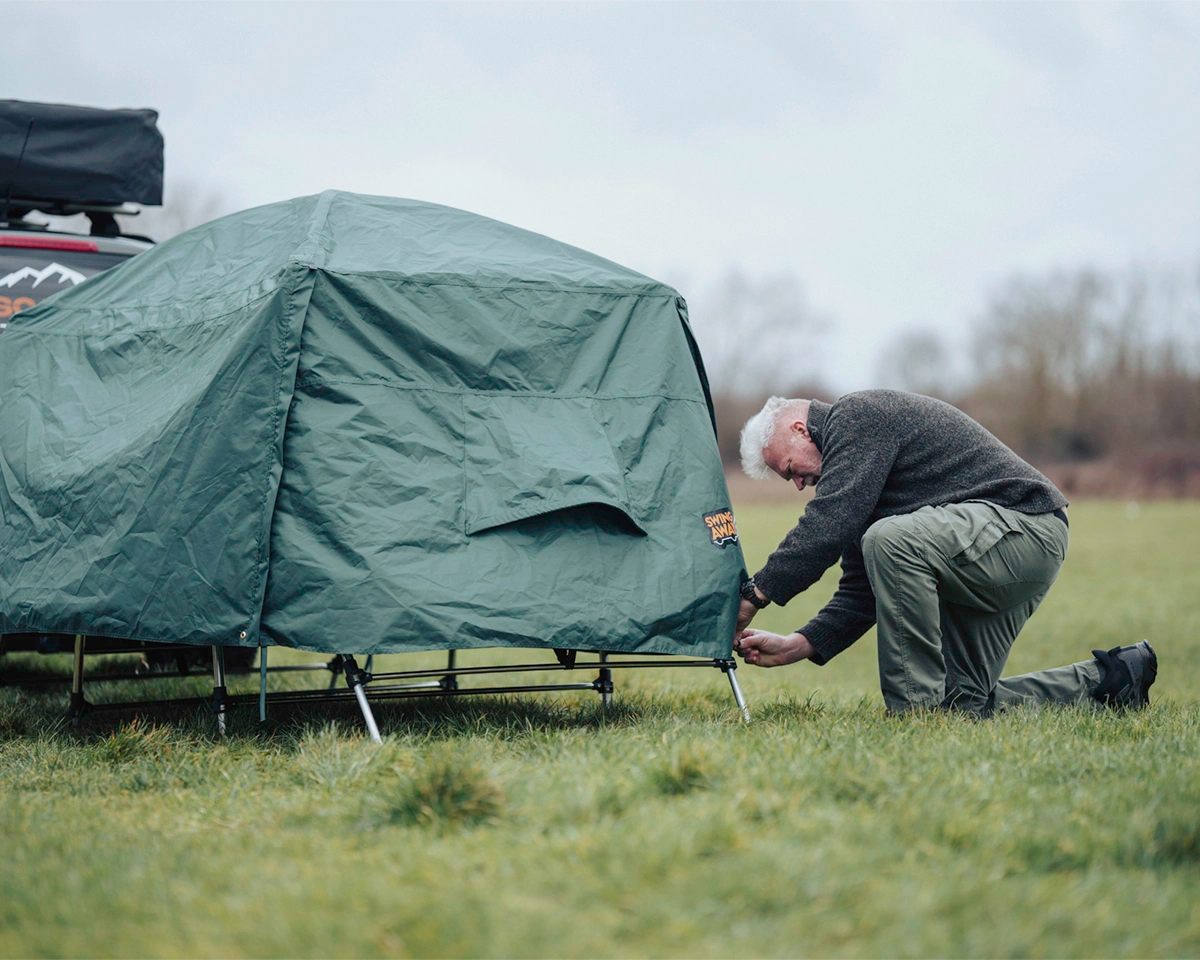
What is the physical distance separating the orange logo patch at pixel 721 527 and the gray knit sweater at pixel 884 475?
21 cm

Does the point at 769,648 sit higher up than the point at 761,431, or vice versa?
the point at 761,431

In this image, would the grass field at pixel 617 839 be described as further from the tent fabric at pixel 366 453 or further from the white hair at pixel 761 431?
the white hair at pixel 761 431

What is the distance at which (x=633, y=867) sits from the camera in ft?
7.79

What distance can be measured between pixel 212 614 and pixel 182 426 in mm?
708

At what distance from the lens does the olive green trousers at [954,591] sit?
423cm

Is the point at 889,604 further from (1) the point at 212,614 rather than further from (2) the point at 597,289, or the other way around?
(1) the point at 212,614

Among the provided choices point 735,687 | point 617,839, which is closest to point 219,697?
point 735,687

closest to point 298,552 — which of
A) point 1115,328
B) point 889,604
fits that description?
point 889,604

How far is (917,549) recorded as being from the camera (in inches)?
166

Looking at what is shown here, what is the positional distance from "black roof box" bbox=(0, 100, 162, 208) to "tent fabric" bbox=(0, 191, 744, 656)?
72.6 inches

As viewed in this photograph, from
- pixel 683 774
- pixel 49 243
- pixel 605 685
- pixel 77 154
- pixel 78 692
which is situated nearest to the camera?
pixel 683 774

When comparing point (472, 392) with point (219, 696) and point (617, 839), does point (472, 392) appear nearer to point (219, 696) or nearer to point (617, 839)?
point (219, 696)

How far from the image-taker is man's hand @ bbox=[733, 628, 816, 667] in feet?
15.2

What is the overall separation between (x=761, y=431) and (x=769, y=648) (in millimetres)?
894
